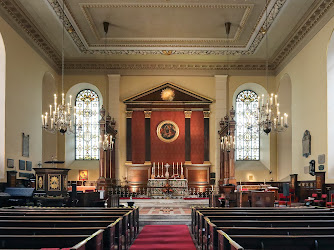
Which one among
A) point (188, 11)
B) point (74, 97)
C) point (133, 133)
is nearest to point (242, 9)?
point (188, 11)

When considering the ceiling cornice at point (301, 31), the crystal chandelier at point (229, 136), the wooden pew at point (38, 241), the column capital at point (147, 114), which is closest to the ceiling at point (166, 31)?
the ceiling cornice at point (301, 31)

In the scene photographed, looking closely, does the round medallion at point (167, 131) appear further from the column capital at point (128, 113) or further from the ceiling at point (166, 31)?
the ceiling at point (166, 31)

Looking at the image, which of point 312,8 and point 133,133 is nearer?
point 312,8

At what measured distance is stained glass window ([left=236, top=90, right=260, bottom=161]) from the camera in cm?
2283

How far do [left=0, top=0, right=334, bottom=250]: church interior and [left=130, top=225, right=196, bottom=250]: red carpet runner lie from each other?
0.04 m

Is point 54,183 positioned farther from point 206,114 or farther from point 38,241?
point 206,114

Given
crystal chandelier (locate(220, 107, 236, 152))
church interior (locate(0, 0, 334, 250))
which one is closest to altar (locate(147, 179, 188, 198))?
church interior (locate(0, 0, 334, 250))

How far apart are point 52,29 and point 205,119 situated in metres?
8.94

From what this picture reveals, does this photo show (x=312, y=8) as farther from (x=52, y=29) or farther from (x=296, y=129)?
(x=52, y=29)

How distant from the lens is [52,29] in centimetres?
1783

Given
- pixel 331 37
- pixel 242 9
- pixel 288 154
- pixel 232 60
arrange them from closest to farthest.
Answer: pixel 331 37 < pixel 242 9 < pixel 288 154 < pixel 232 60

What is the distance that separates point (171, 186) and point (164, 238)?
11.2 meters

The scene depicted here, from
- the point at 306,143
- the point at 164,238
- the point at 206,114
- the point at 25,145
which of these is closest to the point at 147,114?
the point at 206,114

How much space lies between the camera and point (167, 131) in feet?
73.1
